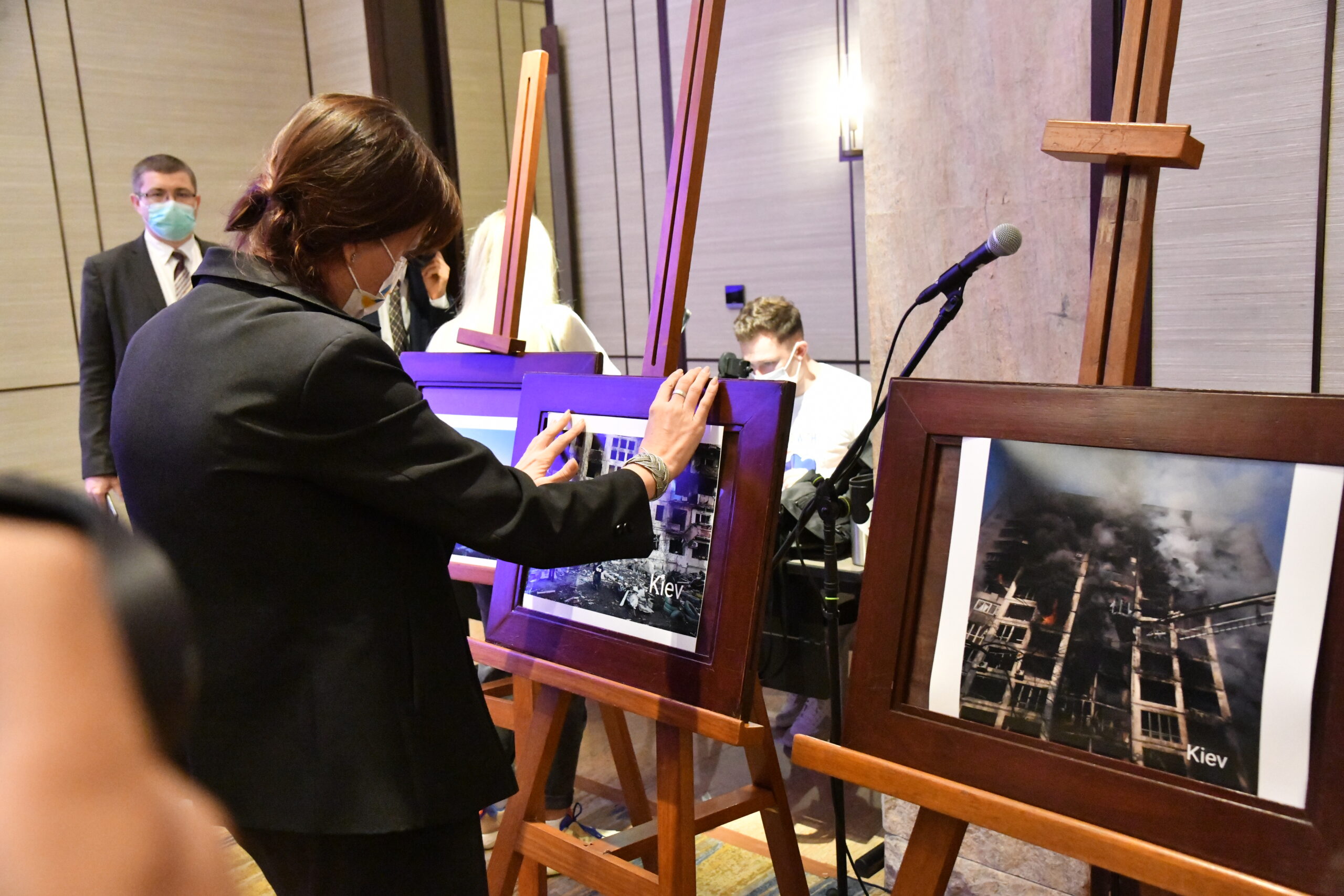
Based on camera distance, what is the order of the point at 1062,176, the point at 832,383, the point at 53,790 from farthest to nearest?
1. the point at 832,383
2. the point at 1062,176
3. the point at 53,790

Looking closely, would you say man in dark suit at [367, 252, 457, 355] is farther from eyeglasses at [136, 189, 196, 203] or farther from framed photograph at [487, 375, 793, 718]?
framed photograph at [487, 375, 793, 718]

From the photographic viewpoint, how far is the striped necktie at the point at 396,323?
3.44 meters

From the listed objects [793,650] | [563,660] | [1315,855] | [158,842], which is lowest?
[793,650]

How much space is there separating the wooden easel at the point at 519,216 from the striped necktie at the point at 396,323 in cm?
136

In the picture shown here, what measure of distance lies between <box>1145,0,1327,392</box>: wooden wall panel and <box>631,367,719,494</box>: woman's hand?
2.94 ft

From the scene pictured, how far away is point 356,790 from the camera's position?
1244mm

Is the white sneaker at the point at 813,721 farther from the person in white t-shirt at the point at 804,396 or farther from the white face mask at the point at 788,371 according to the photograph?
the white face mask at the point at 788,371

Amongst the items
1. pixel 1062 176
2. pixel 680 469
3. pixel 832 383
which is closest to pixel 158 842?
pixel 680 469

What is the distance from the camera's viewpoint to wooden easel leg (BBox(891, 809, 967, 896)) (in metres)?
1.26

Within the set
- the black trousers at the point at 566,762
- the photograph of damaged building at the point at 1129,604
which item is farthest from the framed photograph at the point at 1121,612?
the black trousers at the point at 566,762

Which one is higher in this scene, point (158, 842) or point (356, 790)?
point (158, 842)

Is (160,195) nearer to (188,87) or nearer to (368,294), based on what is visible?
(188,87)

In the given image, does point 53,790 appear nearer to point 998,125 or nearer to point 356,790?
point 356,790

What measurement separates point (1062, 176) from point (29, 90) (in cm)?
413
